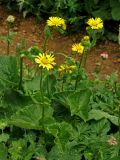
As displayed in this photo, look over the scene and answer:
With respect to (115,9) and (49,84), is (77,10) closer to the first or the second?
(115,9)

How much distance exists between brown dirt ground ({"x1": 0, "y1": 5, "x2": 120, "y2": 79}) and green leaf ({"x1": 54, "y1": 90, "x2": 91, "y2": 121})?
1804 mm

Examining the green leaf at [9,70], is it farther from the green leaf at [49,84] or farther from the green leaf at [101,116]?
the green leaf at [101,116]

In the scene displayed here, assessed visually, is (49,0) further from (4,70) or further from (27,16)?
(4,70)

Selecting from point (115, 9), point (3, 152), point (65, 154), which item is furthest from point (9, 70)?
point (115, 9)

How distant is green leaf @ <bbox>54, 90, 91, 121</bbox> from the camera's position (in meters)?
3.55

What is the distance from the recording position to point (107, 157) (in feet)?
10.8

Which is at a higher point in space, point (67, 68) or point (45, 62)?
point (45, 62)

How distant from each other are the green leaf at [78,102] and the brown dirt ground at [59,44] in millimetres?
1804

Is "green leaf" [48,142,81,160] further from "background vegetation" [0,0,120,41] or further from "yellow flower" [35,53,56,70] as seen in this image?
"background vegetation" [0,0,120,41]

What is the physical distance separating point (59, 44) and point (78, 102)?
7.84 ft

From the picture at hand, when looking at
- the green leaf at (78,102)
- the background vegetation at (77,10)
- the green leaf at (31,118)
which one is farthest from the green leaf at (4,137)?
the background vegetation at (77,10)

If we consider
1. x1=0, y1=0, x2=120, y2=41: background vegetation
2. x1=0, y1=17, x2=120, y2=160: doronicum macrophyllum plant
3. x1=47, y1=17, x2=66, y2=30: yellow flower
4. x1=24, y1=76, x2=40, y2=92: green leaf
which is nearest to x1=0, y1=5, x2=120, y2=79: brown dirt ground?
x1=0, y1=0, x2=120, y2=41: background vegetation

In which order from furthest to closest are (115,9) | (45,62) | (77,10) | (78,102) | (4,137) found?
(77,10) < (115,9) < (78,102) < (4,137) < (45,62)

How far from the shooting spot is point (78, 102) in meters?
3.59
